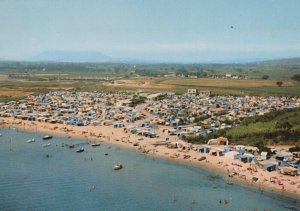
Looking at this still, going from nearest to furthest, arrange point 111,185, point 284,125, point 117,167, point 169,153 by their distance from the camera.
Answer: point 111,185 < point 117,167 < point 169,153 < point 284,125

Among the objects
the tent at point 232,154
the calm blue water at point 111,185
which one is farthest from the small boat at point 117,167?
the tent at point 232,154

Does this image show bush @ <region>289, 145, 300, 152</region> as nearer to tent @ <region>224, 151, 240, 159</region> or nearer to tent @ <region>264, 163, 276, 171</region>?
tent @ <region>224, 151, 240, 159</region>

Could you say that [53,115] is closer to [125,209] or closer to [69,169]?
[69,169]

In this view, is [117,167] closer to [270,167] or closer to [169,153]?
[169,153]

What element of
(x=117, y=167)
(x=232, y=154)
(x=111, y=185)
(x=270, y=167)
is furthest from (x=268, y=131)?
(x=111, y=185)

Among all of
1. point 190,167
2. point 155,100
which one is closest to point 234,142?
point 190,167

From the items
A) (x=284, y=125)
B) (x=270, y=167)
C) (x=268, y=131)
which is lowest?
(x=270, y=167)

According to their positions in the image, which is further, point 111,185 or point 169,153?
point 169,153
